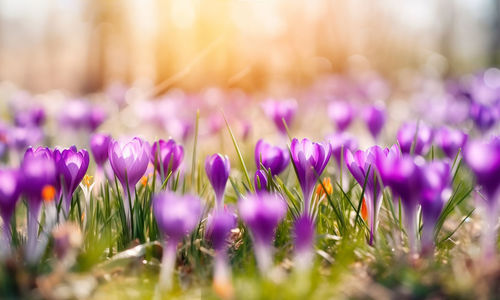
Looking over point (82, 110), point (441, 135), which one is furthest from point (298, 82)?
point (441, 135)

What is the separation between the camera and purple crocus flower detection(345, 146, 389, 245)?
182cm

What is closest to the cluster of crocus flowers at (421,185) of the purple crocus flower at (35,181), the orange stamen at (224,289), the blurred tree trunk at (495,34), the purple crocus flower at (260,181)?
the purple crocus flower at (260,181)

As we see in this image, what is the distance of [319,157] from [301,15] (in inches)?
579

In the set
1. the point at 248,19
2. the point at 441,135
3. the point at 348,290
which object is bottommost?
the point at 348,290

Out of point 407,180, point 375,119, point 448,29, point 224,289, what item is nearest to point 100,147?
point 224,289

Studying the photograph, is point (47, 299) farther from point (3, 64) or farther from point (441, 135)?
point (3, 64)

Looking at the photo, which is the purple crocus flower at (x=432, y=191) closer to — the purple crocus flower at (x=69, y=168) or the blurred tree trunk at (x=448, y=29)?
the purple crocus flower at (x=69, y=168)

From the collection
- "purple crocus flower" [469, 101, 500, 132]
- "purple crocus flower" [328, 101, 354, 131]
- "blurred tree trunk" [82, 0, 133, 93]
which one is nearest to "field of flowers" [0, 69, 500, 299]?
"purple crocus flower" [469, 101, 500, 132]

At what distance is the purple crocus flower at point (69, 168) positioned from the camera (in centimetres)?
179

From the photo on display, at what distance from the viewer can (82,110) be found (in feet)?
12.3

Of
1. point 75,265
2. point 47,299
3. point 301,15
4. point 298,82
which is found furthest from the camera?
point 301,15

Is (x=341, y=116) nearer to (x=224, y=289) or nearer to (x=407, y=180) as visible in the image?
(x=407, y=180)

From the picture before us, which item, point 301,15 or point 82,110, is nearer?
point 82,110

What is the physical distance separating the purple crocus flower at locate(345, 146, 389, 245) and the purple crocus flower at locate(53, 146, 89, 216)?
36.7 inches
